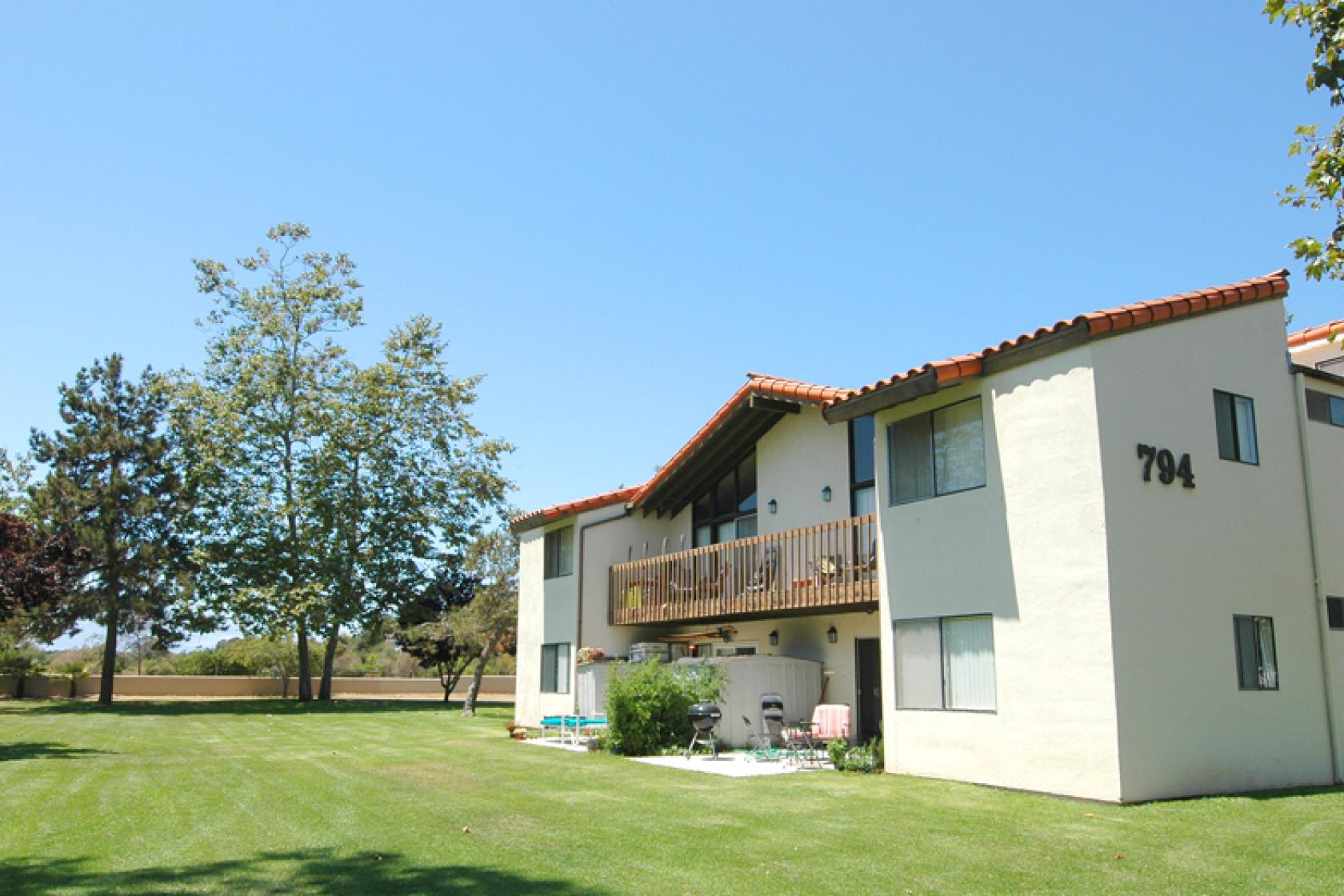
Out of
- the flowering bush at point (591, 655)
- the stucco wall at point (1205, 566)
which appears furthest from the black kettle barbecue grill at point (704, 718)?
the stucco wall at point (1205, 566)

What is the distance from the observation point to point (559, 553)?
2411 centimetres

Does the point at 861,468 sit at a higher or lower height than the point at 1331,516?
higher

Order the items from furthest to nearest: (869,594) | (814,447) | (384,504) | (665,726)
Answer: (384,504), (814,447), (665,726), (869,594)

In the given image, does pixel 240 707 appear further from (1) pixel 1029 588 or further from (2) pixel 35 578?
(1) pixel 1029 588

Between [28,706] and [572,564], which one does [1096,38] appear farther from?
[28,706]

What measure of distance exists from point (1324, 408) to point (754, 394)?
355 inches

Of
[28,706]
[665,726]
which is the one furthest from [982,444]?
[28,706]

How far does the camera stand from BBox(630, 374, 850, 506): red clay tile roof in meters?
17.1

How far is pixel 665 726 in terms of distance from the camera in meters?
17.3

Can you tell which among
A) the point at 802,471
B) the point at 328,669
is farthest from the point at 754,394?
the point at 328,669

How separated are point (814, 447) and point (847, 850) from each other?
10.7m

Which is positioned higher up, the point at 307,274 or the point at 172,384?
the point at 307,274

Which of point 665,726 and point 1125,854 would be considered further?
point 665,726

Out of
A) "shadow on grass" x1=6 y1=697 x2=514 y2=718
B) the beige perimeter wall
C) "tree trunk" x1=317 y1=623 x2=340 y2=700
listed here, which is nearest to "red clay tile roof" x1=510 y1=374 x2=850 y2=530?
"shadow on grass" x1=6 y1=697 x2=514 y2=718
